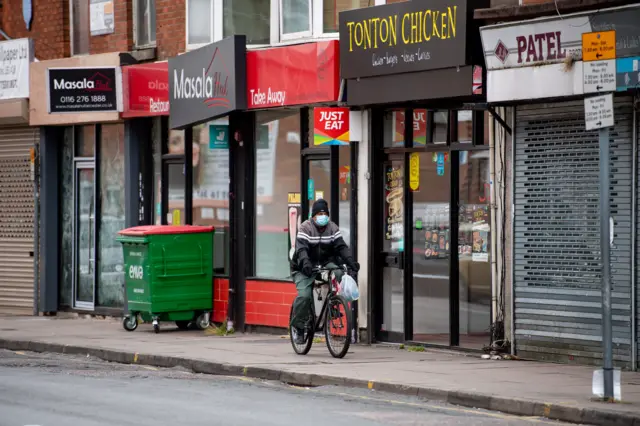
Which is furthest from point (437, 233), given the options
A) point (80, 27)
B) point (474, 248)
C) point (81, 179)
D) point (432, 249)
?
point (80, 27)

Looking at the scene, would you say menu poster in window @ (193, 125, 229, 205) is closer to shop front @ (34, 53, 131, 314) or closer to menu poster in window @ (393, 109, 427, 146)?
shop front @ (34, 53, 131, 314)

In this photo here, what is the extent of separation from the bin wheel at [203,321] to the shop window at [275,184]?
1055 millimetres

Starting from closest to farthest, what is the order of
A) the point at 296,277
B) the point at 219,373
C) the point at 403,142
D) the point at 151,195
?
the point at 219,373, the point at 296,277, the point at 403,142, the point at 151,195

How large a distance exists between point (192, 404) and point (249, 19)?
361 inches

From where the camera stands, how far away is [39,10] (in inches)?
918

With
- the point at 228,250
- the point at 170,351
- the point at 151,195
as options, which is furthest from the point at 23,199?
the point at 170,351

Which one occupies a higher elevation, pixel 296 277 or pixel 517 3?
pixel 517 3

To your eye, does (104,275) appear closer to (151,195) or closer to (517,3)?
(151,195)

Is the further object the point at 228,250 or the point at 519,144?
the point at 228,250

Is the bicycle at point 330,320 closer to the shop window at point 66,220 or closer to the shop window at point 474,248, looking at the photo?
the shop window at point 474,248

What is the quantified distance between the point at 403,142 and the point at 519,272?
2.77 metres

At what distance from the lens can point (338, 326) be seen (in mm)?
15070

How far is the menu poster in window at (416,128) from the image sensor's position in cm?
1666

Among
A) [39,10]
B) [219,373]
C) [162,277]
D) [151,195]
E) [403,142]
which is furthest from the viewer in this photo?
[39,10]
